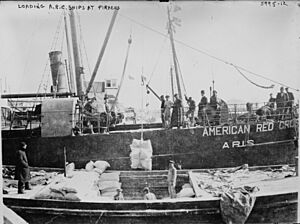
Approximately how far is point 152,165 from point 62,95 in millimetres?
501

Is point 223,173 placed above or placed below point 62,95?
below

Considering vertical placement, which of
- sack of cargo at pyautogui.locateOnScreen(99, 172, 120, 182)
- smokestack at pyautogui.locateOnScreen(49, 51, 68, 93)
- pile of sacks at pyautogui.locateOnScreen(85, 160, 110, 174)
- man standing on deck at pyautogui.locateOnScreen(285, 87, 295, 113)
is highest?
smokestack at pyautogui.locateOnScreen(49, 51, 68, 93)

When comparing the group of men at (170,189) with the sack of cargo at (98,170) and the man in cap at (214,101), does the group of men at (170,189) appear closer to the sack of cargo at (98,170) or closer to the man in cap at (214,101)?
the sack of cargo at (98,170)

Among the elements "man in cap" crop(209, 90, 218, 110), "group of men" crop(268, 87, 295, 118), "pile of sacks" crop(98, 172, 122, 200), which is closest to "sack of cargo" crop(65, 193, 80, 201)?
"pile of sacks" crop(98, 172, 122, 200)

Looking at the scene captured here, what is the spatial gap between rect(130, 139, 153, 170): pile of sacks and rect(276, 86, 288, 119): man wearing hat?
0.59 metres

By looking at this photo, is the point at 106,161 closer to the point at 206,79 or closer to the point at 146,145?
the point at 146,145

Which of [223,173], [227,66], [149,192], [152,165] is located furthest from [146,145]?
[227,66]

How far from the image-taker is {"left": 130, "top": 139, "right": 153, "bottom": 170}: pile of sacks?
1.64 metres

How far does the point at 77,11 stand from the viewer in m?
1.61

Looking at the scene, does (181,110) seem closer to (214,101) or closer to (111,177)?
(214,101)

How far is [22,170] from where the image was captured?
164 centimetres

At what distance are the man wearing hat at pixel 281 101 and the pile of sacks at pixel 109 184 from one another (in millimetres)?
765

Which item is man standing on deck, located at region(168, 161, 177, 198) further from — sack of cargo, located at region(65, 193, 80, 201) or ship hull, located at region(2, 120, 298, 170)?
sack of cargo, located at region(65, 193, 80, 201)

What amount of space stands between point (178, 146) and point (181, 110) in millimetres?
158
